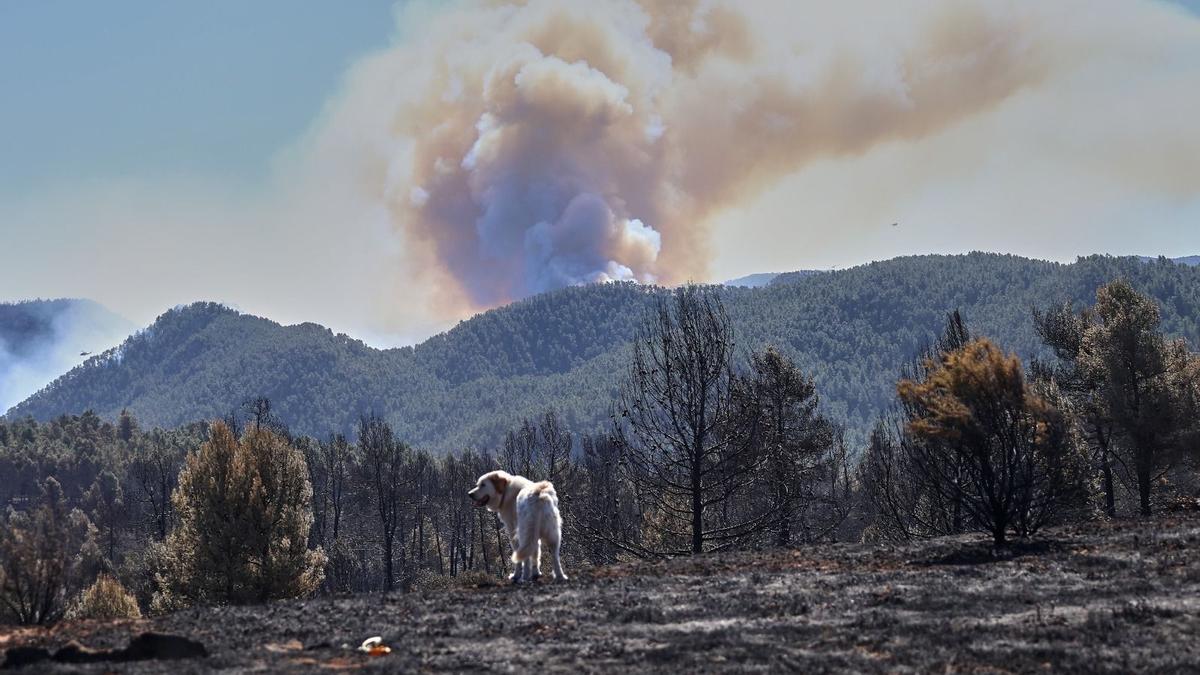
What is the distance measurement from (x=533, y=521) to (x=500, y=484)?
212 centimetres

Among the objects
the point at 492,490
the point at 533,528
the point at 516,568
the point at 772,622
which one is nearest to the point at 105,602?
the point at 492,490

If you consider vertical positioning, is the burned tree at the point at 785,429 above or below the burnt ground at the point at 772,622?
above

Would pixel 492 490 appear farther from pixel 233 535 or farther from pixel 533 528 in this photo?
pixel 233 535

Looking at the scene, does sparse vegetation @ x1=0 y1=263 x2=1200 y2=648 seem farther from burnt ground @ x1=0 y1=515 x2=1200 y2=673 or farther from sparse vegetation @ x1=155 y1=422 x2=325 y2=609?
burnt ground @ x1=0 y1=515 x2=1200 y2=673

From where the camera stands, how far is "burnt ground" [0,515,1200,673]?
14.7m

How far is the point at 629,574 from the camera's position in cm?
2634

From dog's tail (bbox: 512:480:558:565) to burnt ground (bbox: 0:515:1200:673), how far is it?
967mm

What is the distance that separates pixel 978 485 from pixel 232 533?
33070 millimetres

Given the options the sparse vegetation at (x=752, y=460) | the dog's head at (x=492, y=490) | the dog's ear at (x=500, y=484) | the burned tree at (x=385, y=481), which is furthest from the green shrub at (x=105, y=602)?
the burned tree at (x=385, y=481)

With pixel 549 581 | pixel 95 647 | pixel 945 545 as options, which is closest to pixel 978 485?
pixel 945 545

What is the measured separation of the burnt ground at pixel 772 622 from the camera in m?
14.7

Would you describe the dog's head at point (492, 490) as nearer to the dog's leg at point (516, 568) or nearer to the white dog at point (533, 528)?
the white dog at point (533, 528)

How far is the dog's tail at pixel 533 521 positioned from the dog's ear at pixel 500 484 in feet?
5.55

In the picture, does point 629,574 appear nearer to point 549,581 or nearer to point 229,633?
point 549,581
